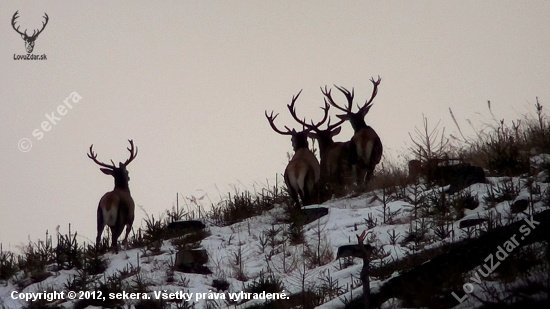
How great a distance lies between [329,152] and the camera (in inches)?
523

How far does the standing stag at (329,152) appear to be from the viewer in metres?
12.7

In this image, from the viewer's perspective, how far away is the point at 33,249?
1062 centimetres

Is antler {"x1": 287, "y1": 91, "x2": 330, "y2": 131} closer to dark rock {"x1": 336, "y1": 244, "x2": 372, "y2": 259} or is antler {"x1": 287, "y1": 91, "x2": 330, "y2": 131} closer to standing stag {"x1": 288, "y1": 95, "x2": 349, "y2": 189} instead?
standing stag {"x1": 288, "y1": 95, "x2": 349, "y2": 189}

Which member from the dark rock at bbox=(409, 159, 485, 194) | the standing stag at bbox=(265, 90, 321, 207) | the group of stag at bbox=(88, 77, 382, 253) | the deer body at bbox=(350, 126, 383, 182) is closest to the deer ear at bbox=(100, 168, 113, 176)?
the group of stag at bbox=(88, 77, 382, 253)

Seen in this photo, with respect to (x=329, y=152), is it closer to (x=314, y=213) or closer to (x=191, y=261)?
(x=314, y=213)

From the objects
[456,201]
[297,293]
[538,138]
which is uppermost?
[538,138]

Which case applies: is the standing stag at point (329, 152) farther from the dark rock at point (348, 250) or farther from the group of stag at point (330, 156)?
the dark rock at point (348, 250)

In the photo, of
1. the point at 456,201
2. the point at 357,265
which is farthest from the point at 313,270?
the point at 456,201

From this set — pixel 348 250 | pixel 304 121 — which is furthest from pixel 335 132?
pixel 348 250

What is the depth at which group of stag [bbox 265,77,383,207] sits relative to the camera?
11.7 metres

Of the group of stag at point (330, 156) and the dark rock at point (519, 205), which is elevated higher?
the group of stag at point (330, 156)

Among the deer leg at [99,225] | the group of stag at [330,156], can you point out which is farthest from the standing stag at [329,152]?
the deer leg at [99,225]

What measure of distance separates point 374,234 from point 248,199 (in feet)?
12.6

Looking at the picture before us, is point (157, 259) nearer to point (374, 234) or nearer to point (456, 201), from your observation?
point (374, 234)
